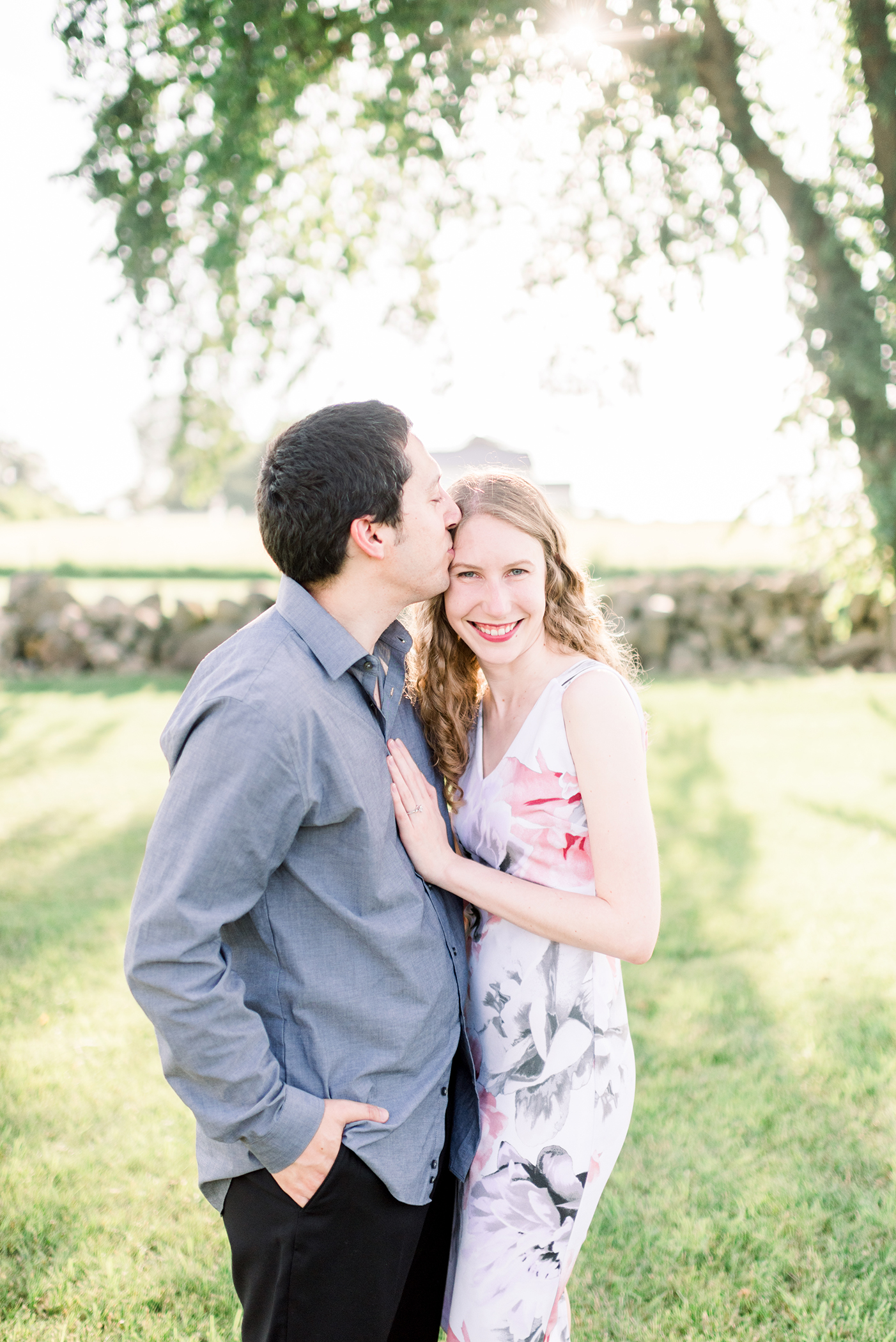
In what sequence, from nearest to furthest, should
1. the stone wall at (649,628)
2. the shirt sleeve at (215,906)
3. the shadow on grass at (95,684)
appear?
the shirt sleeve at (215,906)
the shadow on grass at (95,684)
the stone wall at (649,628)

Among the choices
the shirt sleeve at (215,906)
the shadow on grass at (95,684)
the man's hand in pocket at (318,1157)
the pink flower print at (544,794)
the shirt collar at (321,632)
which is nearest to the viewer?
the shirt sleeve at (215,906)

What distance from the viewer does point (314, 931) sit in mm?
1922

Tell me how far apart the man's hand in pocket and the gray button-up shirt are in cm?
3

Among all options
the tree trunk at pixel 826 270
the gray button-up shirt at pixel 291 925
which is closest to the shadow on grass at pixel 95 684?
the tree trunk at pixel 826 270

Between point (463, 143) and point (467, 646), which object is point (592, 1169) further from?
point (463, 143)

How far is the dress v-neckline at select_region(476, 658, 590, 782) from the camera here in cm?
230

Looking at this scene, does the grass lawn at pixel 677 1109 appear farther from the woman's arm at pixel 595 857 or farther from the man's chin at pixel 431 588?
the man's chin at pixel 431 588

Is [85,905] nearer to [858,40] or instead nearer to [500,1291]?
[500,1291]

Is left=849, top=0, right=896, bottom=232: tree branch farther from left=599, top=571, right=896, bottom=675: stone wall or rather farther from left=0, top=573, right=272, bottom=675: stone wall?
left=0, top=573, right=272, bottom=675: stone wall

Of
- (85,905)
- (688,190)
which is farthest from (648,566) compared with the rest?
(85,905)

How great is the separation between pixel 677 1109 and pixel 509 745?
8.73 feet

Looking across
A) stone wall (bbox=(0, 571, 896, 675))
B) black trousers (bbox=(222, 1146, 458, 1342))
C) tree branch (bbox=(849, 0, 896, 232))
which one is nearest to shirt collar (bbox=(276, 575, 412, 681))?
black trousers (bbox=(222, 1146, 458, 1342))

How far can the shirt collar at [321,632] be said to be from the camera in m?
1.99

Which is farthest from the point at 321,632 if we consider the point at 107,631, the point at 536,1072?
the point at 107,631
